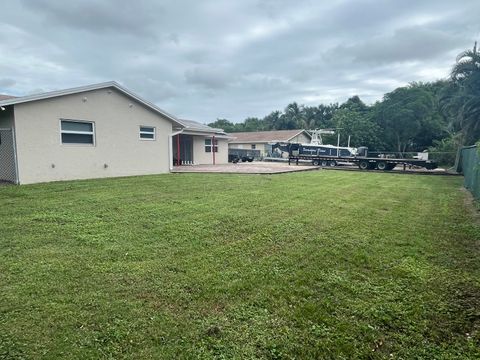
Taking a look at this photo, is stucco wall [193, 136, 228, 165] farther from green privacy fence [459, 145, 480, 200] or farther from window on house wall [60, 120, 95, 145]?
green privacy fence [459, 145, 480, 200]

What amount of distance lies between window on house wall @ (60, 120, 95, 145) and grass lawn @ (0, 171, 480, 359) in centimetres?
631

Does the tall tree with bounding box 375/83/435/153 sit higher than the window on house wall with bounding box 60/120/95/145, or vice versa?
the tall tree with bounding box 375/83/435/153

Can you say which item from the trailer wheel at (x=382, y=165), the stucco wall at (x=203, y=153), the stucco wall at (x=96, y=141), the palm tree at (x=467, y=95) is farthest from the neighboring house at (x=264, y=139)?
the stucco wall at (x=96, y=141)

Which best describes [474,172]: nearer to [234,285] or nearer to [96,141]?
[234,285]

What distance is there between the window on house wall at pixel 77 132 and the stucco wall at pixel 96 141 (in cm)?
17

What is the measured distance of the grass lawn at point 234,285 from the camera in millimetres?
2570

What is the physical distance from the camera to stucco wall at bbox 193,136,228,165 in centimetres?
2467

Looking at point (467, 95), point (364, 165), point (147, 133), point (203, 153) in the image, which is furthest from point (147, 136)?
point (467, 95)

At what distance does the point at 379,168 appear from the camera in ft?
84.3

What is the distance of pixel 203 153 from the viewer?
2544 centimetres

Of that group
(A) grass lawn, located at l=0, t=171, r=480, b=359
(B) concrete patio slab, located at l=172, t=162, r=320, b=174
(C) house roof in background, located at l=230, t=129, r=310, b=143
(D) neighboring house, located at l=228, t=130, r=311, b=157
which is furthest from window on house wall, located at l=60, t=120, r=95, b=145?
(C) house roof in background, located at l=230, t=129, r=310, b=143

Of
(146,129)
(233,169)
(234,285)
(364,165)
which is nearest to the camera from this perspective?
(234,285)

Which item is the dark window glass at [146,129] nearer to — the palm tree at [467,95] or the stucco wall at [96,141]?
the stucco wall at [96,141]

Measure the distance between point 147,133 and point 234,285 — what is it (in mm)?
13955
